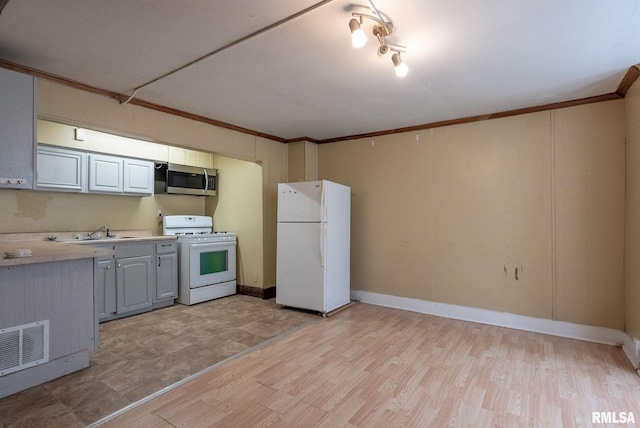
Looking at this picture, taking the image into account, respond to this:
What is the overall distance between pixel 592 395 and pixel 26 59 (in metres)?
4.75

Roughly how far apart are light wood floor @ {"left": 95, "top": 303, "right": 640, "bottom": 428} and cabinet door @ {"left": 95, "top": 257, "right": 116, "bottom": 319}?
1.91m

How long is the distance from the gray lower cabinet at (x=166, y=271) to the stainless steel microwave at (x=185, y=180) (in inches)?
35.4

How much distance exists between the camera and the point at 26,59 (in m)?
2.39

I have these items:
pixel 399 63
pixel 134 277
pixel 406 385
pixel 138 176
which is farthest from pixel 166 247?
pixel 399 63

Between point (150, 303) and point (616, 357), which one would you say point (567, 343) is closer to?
point (616, 357)

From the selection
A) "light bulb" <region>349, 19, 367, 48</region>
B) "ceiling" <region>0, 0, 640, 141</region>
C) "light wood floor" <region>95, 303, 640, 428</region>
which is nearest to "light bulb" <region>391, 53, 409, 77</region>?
"ceiling" <region>0, 0, 640, 141</region>

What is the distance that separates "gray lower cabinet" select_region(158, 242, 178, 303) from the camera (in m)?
4.12

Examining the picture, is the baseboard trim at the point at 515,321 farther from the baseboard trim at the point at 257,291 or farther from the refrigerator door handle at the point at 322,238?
the baseboard trim at the point at 257,291

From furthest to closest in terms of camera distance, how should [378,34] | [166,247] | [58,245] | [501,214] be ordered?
1. [166,247]
2. [501,214]
3. [58,245]
4. [378,34]

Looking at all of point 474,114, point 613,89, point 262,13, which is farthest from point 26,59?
point 613,89

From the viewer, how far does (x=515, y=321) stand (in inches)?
136

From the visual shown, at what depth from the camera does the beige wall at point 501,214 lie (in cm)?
306

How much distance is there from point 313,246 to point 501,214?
2192mm

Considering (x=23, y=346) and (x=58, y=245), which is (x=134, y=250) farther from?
(x=23, y=346)
